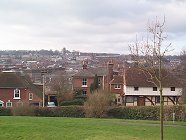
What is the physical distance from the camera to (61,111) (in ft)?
146

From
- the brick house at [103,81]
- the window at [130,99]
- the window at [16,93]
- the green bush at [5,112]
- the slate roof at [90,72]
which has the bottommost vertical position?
the green bush at [5,112]

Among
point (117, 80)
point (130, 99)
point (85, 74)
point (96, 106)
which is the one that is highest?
point (85, 74)

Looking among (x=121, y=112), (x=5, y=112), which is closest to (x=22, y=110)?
(x=5, y=112)

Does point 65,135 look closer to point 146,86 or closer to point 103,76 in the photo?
point 146,86

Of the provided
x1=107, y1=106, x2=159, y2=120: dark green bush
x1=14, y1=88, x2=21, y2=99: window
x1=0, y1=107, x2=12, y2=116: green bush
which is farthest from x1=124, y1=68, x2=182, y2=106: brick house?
x1=0, y1=107, x2=12, y2=116: green bush

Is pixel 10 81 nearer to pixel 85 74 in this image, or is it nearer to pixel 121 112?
pixel 85 74

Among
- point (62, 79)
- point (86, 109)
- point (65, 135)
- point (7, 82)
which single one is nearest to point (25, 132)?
point (65, 135)

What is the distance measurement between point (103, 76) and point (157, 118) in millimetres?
34685

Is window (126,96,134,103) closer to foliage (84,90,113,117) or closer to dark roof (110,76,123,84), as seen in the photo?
dark roof (110,76,123,84)

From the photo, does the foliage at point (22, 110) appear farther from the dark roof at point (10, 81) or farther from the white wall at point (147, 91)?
the white wall at point (147, 91)

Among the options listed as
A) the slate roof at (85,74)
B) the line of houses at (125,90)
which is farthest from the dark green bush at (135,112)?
the slate roof at (85,74)

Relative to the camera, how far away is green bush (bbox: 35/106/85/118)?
43650 millimetres

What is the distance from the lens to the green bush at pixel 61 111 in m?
43.7

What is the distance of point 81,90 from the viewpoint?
7094cm
